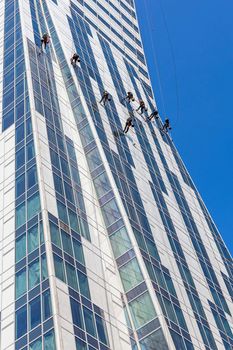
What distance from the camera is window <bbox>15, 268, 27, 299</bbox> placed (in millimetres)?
35188

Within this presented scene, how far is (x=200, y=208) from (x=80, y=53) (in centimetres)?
2031

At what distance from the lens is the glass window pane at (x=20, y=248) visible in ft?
123

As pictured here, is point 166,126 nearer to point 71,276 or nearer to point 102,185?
point 102,185

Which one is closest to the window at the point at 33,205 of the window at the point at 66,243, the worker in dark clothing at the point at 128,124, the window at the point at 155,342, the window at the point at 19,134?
the window at the point at 66,243

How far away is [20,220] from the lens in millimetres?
40062

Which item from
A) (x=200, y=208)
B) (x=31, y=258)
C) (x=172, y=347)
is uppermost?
(x=200, y=208)

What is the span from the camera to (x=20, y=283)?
3575 cm

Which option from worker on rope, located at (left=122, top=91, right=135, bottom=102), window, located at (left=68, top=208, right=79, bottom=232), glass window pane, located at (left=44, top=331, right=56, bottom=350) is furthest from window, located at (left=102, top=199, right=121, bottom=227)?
worker on rope, located at (left=122, top=91, right=135, bottom=102)

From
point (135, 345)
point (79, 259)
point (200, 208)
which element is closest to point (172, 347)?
point (135, 345)

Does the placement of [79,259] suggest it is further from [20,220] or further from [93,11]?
[93,11]

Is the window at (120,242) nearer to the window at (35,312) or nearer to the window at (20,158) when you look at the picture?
the window at (20,158)

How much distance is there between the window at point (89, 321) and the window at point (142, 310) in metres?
3.37

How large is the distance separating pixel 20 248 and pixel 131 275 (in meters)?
7.39

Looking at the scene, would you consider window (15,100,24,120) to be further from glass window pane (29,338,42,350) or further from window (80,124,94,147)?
glass window pane (29,338,42,350)
